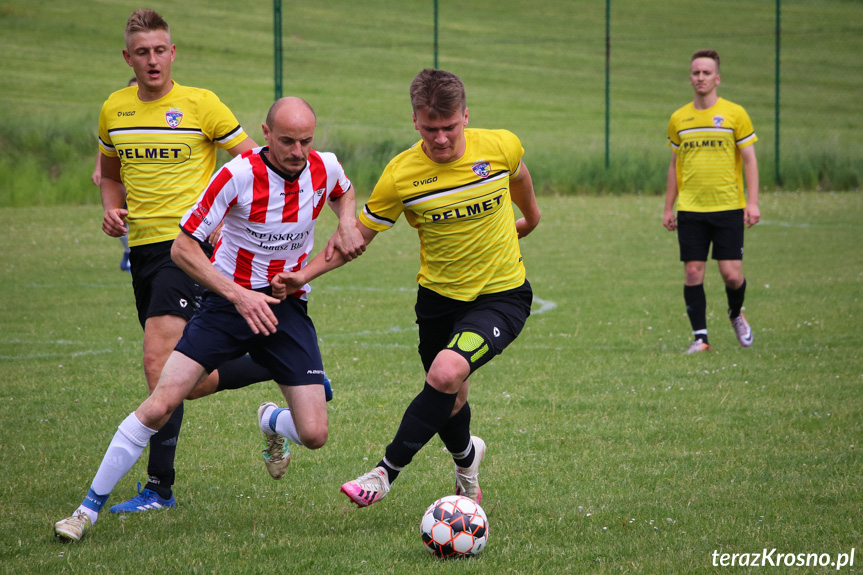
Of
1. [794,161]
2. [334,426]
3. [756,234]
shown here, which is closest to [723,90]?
[794,161]

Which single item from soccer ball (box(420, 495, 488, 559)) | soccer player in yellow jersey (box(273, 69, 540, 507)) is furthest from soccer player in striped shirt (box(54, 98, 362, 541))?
soccer ball (box(420, 495, 488, 559))

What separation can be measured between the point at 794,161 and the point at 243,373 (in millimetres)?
20829

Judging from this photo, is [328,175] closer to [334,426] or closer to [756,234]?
[334,426]

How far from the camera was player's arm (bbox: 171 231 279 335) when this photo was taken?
4.45m

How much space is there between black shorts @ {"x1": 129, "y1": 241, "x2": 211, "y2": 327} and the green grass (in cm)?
1655

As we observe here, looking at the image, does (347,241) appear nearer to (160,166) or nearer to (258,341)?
(258,341)

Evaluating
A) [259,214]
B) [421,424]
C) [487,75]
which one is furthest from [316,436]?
[487,75]

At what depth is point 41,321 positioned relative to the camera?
1008 cm

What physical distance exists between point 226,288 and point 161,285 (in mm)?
787

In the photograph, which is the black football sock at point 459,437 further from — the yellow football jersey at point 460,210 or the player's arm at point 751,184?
the player's arm at point 751,184

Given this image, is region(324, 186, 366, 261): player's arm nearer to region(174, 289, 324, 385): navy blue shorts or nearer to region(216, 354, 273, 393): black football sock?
region(174, 289, 324, 385): navy blue shorts

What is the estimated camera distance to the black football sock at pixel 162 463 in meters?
4.96

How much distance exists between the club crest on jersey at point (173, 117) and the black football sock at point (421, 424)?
206cm

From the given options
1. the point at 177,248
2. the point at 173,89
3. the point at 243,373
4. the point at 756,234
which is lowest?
the point at 756,234
